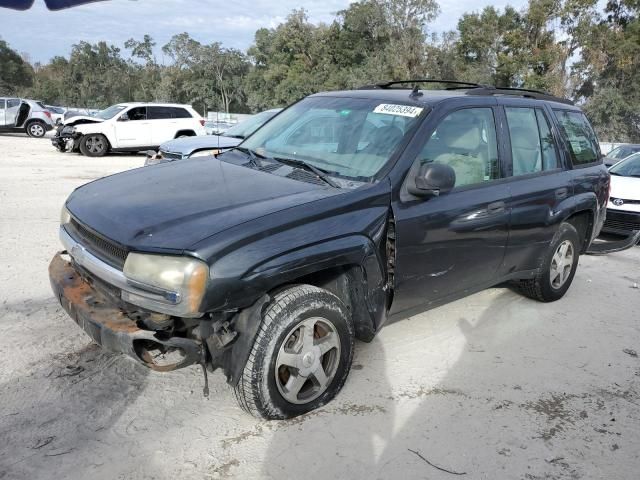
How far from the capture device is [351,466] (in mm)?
2742

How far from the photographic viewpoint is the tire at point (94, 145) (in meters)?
16.0

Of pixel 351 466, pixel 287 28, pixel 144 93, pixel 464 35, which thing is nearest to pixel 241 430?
pixel 351 466

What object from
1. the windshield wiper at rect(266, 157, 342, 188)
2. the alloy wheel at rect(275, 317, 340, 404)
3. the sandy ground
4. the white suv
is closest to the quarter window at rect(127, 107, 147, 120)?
the white suv

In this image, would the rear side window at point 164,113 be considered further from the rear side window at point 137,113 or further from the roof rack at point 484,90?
the roof rack at point 484,90

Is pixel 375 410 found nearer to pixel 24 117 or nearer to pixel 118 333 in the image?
pixel 118 333

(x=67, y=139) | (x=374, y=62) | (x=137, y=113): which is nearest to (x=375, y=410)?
(x=137, y=113)

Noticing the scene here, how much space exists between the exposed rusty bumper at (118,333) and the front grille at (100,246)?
10.7 inches

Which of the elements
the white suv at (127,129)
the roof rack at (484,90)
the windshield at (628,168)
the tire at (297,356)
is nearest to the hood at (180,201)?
the tire at (297,356)

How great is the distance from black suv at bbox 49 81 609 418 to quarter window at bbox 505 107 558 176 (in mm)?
18

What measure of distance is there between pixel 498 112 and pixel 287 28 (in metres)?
53.8

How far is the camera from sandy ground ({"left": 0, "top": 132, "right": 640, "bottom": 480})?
274cm

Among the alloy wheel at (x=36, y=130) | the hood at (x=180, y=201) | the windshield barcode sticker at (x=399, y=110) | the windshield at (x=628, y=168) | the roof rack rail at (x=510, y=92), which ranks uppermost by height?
the roof rack rail at (x=510, y=92)

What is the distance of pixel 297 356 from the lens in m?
3.01

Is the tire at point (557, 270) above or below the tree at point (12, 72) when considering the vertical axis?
below
